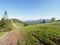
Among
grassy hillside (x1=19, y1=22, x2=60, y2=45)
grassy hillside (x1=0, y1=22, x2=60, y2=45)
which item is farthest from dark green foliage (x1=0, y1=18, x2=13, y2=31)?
grassy hillside (x1=19, y1=22, x2=60, y2=45)

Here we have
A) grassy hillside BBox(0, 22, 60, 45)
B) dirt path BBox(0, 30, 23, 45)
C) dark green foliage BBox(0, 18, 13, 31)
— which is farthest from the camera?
dark green foliage BBox(0, 18, 13, 31)

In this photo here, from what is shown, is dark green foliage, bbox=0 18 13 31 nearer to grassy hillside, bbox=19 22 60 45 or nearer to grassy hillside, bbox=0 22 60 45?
grassy hillside, bbox=0 22 60 45

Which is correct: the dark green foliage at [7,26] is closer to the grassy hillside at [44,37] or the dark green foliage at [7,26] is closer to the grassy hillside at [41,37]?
the grassy hillside at [41,37]

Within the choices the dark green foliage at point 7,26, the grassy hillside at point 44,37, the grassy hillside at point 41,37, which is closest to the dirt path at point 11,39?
the grassy hillside at point 41,37

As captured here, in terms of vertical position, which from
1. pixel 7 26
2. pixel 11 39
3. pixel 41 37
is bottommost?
pixel 7 26

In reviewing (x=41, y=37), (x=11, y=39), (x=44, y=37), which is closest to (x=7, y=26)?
(x=11, y=39)

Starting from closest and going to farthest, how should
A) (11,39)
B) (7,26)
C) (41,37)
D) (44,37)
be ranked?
(44,37) < (41,37) < (11,39) < (7,26)

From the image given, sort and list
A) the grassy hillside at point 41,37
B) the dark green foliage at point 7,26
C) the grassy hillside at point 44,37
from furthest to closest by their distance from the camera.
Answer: the dark green foliage at point 7,26 → the grassy hillside at point 41,37 → the grassy hillside at point 44,37

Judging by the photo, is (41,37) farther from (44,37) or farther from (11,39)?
(11,39)

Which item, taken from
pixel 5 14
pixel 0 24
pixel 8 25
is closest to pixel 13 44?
pixel 8 25

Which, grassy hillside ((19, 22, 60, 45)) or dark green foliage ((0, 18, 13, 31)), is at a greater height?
grassy hillside ((19, 22, 60, 45))

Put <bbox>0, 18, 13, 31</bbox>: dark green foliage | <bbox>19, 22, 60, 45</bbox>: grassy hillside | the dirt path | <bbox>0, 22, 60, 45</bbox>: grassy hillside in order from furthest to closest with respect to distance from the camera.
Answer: <bbox>0, 18, 13, 31</bbox>: dark green foliage, the dirt path, <bbox>0, 22, 60, 45</bbox>: grassy hillside, <bbox>19, 22, 60, 45</bbox>: grassy hillside

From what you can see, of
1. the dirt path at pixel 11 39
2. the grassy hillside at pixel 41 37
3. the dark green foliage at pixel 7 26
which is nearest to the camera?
the grassy hillside at pixel 41 37

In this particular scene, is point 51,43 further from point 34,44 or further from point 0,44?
point 0,44
